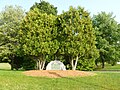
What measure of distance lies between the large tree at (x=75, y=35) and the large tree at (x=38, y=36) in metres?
0.94

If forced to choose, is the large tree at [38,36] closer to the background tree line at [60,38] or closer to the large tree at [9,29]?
the background tree line at [60,38]

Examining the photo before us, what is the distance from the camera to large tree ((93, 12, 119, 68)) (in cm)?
3863

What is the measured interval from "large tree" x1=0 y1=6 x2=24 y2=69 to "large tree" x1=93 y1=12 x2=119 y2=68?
12.1m

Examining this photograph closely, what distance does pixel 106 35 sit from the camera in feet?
133

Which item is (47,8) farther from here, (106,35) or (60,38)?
(60,38)

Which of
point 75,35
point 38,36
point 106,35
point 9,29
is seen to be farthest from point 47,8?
point 75,35

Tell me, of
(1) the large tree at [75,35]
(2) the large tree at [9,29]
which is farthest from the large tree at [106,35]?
(2) the large tree at [9,29]

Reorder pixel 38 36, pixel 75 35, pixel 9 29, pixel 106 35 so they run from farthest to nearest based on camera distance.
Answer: pixel 106 35 → pixel 9 29 → pixel 38 36 → pixel 75 35

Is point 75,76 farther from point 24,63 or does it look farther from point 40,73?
point 24,63

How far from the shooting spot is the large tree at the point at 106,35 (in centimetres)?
3863

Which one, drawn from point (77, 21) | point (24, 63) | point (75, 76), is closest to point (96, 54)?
point (77, 21)

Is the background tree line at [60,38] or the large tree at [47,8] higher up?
the large tree at [47,8]

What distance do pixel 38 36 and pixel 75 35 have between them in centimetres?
439

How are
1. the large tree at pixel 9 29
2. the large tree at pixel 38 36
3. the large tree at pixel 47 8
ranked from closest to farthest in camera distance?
1. the large tree at pixel 38 36
2. the large tree at pixel 9 29
3. the large tree at pixel 47 8
